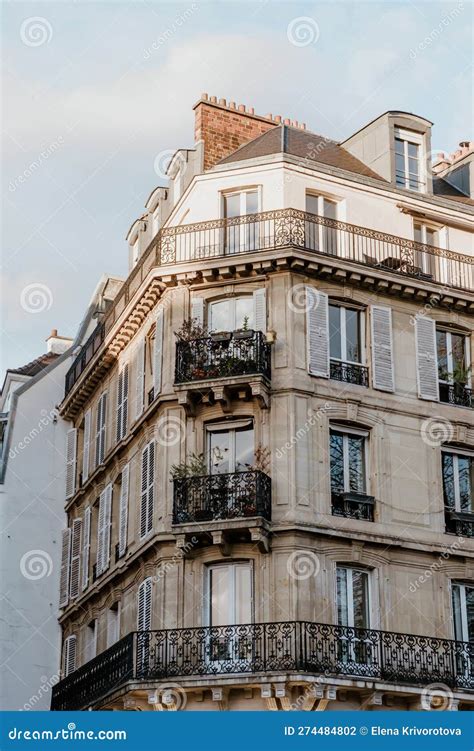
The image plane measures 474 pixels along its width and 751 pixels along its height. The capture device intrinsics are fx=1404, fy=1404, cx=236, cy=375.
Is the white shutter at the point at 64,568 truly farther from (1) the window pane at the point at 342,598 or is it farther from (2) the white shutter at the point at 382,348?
(2) the white shutter at the point at 382,348

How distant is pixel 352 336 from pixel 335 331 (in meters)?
0.39

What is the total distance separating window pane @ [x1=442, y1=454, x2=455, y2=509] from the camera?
1012 inches

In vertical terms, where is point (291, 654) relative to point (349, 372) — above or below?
below

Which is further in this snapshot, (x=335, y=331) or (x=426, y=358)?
(x=426, y=358)

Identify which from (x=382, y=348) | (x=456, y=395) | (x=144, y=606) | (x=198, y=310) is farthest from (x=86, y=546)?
(x=456, y=395)

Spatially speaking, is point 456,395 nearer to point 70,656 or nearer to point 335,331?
point 335,331

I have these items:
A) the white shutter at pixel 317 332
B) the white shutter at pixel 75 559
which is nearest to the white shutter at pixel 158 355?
the white shutter at pixel 317 332

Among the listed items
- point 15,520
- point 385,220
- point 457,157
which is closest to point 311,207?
point 385,220

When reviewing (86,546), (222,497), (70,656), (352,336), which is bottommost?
(70,656)

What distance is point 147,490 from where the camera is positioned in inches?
1020

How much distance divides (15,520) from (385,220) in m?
11.1

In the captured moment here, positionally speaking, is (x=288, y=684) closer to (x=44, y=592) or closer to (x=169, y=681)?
(x=169, y=681)

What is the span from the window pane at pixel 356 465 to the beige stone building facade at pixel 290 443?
4 centimetres

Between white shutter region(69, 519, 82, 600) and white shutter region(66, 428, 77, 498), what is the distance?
111 cm
